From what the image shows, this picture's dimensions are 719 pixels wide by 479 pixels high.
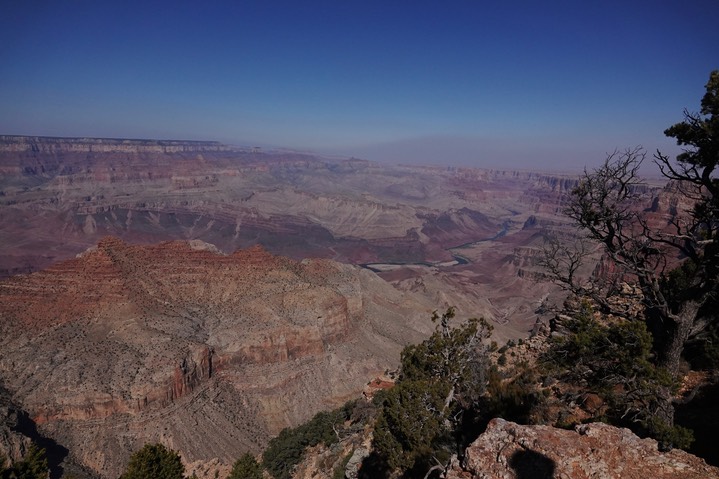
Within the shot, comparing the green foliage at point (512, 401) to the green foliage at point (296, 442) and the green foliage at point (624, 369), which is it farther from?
the green foliage at point (296, 442)

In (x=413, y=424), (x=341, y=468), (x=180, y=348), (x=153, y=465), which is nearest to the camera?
(x=413, y=424)

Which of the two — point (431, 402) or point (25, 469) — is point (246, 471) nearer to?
point (25, 469)

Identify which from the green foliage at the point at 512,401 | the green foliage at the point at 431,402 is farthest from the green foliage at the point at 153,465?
the green foliage at the point at 512,401

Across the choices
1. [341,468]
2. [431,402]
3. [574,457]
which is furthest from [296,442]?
[574,457]

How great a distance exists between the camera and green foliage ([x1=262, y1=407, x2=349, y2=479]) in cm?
2891

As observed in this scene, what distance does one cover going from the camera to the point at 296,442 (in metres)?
30.7

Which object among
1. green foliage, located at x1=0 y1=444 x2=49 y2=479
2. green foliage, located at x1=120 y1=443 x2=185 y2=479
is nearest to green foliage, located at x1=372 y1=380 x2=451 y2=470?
green foliage, located at x1=120 y1=443 x2=185 y2=479

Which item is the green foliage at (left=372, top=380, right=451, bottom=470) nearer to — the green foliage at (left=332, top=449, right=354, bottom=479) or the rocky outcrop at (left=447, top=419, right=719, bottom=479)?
the rocky outcrop at (left=447, top=419, right=719, bottom=479)

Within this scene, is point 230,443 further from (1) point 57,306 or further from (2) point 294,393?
(1) point 57,306

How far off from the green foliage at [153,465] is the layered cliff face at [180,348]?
17.9 m

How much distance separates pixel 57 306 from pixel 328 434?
108ft

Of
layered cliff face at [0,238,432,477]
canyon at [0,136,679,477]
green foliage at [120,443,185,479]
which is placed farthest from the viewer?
layered cliff face at [0,238,432,477]

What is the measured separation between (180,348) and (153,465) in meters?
24.1

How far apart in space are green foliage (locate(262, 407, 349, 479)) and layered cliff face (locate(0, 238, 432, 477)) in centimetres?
852
